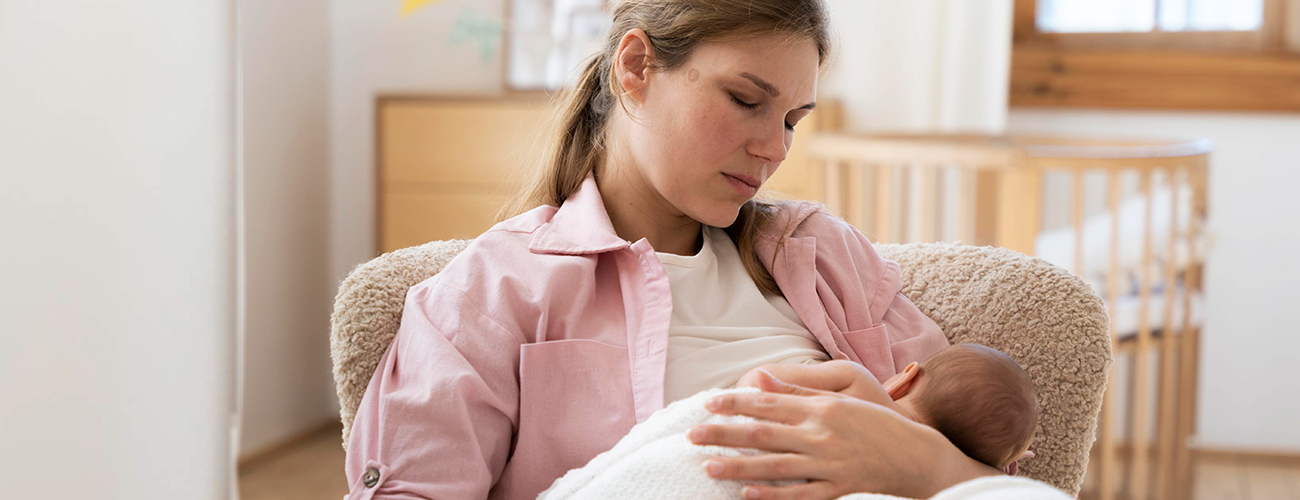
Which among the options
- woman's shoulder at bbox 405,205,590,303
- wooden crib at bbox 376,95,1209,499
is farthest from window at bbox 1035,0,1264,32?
woman's shoulder at bbox 405,205,590,303

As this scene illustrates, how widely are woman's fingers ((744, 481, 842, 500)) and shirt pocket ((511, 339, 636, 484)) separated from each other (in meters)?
0.19

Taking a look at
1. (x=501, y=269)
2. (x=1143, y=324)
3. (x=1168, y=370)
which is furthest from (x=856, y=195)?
(x=501, y=269)

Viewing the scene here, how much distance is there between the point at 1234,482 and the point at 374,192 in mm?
2573

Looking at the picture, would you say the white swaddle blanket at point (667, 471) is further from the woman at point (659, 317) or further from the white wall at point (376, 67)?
the white wall at point (376, 67)

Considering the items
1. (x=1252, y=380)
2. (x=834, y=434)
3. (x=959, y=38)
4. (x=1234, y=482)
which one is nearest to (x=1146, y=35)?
(x=959, y=38)

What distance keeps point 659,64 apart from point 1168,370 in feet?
6.09

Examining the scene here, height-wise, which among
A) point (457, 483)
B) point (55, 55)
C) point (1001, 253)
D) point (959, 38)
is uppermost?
point (959, 38)

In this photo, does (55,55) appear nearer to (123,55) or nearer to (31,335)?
(123,55)

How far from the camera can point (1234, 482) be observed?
2.88 metres

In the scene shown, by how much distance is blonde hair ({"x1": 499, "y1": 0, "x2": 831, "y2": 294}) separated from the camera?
1.10 metres

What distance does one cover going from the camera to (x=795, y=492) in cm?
92

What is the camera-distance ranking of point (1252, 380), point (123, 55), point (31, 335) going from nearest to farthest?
point (31, 335) < point (123, 55) < point (1252, 380)

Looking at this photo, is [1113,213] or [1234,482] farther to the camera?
[1234,482]

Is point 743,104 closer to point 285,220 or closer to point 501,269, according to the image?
point 501,269
